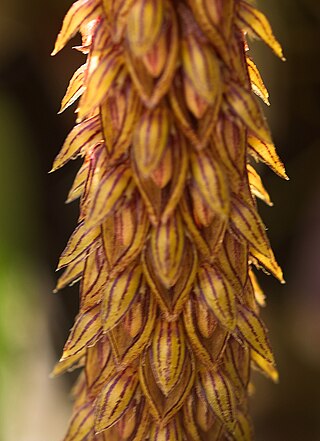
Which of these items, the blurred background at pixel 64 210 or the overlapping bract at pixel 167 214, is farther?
the blurred background at pixel 64 210

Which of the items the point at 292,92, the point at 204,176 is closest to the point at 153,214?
the point at 204,176

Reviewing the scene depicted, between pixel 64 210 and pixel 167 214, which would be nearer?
pixel 167 214

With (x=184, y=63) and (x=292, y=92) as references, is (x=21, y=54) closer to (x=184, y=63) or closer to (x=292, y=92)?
(x=292, y=92)

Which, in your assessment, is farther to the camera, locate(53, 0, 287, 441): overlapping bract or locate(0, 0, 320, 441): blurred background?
locate(0, 0, 320, 441): blurred background
